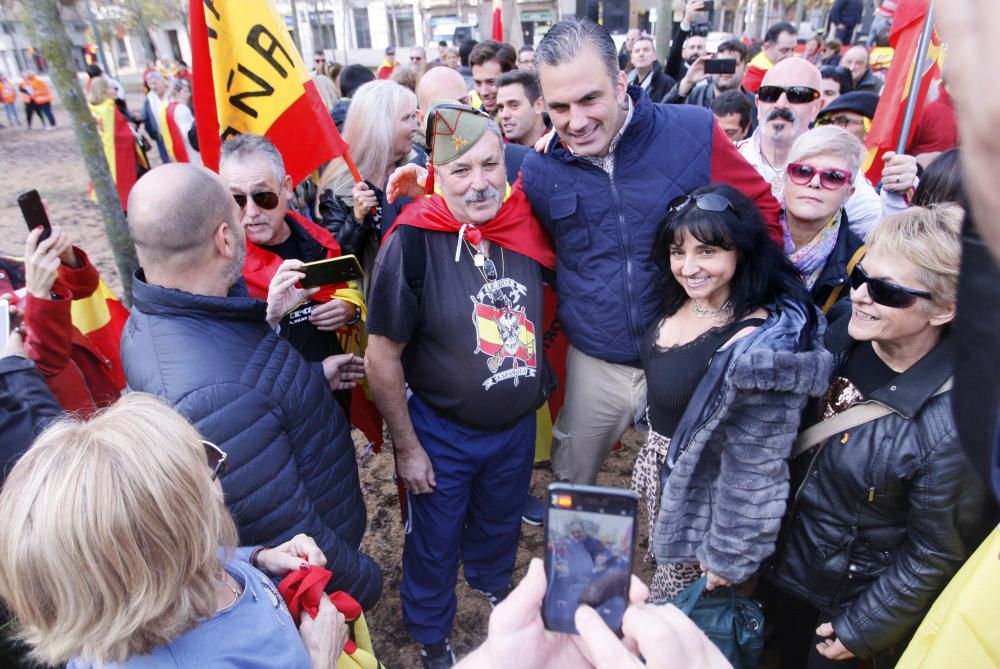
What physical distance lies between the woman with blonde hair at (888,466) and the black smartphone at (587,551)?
1017 mm

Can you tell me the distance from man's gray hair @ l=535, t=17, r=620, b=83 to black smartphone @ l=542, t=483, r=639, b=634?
6.26 feet

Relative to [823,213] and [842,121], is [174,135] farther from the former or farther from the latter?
[823,213]

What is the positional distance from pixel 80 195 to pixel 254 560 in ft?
41.2

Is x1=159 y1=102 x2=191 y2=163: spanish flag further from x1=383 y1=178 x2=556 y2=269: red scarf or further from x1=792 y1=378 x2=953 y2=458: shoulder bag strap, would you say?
x1=792 y1=378 x2=953 y2=458: shoulder bag strap

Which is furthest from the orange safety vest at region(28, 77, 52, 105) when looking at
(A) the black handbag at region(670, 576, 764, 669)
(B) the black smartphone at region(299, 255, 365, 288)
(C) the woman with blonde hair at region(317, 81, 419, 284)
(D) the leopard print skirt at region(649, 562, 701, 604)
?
(A) the black handbag at region(670, 576, 764, 669)

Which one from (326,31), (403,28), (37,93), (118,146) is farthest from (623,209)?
(326,31)

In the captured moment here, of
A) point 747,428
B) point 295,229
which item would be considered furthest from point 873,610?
point 295,229

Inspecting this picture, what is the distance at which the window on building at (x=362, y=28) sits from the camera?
47312 mm

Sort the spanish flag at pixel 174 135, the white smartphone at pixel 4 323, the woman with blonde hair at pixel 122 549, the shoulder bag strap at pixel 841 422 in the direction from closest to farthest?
1. the woman with blonde hair at pixel 122 549
2. the shoulder bag strap at pixel 841 422
3. the white smartphone at pixel 4 323
4. the spanish flag at pixel 174 135

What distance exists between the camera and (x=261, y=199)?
2.50 m

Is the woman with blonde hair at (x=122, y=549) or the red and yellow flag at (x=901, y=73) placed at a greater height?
the red and yellow flag at (x=901, y=73)

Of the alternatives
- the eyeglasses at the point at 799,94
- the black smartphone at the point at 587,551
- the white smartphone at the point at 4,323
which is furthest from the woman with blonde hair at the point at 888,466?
the white smartphone at the point at 4,323

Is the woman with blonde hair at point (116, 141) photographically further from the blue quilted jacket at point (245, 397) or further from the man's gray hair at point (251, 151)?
the blue quilted jacket at point (245, 397)

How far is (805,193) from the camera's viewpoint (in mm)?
2422
